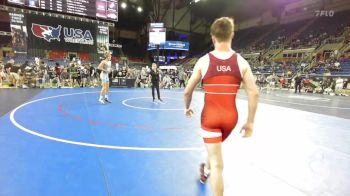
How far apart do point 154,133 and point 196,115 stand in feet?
8.04

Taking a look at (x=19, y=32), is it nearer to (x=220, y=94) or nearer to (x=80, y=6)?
Result: (x=80, y=6)

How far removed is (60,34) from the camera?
19219 mm

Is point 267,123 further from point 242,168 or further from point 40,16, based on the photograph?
point 40,16

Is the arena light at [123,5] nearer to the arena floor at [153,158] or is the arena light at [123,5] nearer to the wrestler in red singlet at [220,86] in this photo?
the arena floor at [153,158]

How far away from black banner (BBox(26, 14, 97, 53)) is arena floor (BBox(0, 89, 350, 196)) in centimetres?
1465

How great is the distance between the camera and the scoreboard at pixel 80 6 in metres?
16.4

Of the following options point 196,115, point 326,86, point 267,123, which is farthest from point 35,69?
point 326,86

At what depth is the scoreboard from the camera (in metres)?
16.4

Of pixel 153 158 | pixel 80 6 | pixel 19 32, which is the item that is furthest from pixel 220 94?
pixel 19 32

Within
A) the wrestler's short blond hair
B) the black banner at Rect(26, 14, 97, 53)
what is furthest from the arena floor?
the black banner at Rect(26, 14, 97, 53)

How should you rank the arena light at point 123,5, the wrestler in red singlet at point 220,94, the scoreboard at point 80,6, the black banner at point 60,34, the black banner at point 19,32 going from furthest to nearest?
the arena light at point 123,5 < the black banner at point 60,34 < the black banner at point 19,32 < the scoreboard at point 80,6 < the wrestler in red singlet at point 220,94

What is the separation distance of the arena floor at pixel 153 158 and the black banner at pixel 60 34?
14.7m

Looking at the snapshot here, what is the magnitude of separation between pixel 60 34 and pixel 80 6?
10.9 feet

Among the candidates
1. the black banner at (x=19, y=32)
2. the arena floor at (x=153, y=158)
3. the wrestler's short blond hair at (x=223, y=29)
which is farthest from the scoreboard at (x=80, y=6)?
the wrestler's short blond hair at (x=223, y=29)
